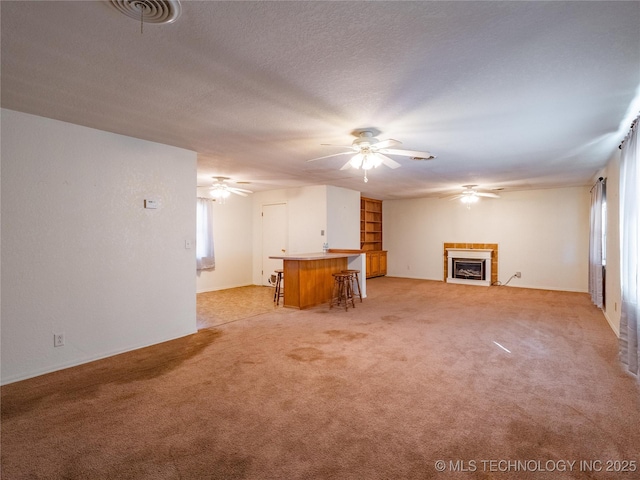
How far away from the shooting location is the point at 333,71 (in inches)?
89.4

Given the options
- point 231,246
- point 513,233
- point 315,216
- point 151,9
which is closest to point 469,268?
point 513,233

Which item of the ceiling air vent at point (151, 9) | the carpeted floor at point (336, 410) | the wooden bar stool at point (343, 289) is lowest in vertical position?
the carpeted floor at point (336, 410)

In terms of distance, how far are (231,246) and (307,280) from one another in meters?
3.01

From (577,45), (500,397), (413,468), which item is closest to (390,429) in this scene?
(413,468)

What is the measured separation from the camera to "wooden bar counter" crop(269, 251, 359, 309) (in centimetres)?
586

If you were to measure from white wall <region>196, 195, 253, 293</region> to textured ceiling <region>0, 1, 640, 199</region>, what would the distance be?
13.5 feet

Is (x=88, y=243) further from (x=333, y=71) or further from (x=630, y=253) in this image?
(x=630, y=253)

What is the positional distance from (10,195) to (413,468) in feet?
12.7

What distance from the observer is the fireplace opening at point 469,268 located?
8.72m

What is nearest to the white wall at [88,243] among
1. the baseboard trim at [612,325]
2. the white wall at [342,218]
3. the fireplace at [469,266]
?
the white wall at [342,218]

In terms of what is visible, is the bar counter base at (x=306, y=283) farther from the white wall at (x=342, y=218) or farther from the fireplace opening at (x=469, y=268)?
the fireplace opening at (x=469, y=268)

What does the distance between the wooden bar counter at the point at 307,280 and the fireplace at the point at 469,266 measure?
4.11 metres

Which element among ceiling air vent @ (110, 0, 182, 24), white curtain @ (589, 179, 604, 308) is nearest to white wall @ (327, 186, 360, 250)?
white curtain @ (589, 179, 604, 308)

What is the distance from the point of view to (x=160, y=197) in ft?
13.6
